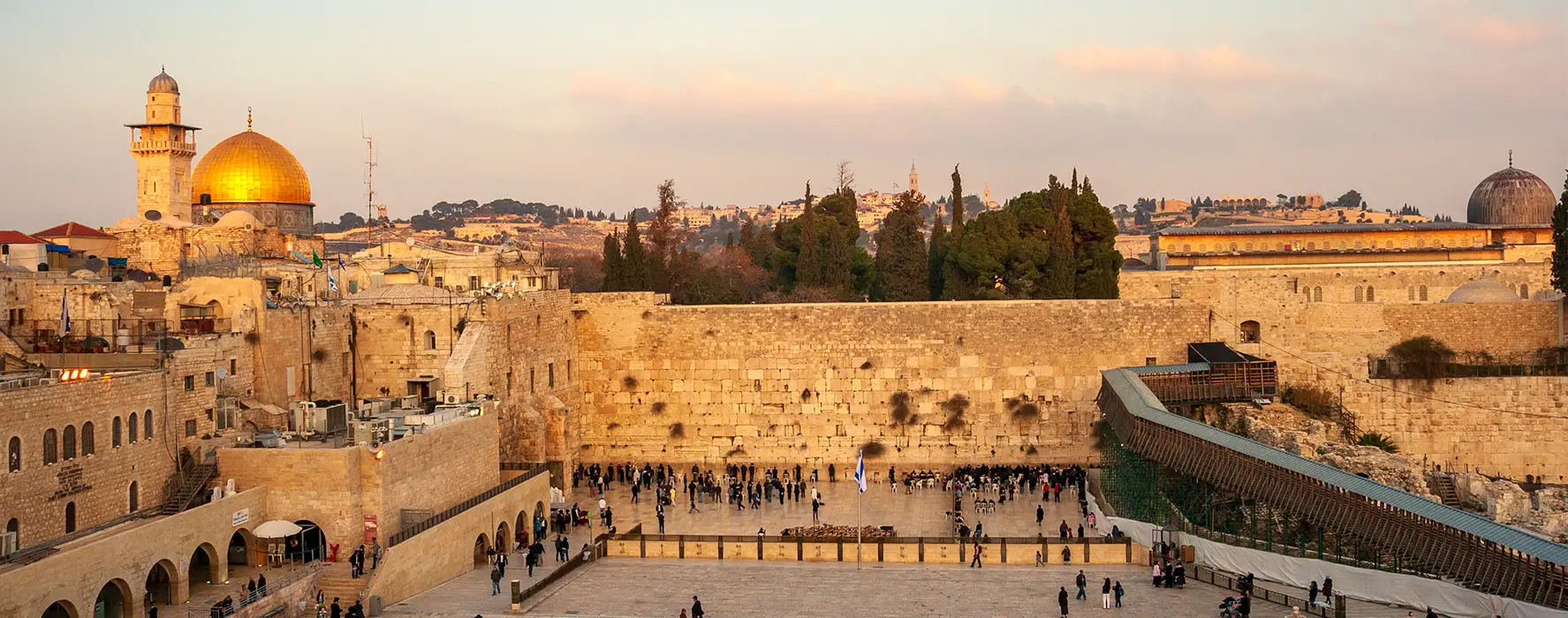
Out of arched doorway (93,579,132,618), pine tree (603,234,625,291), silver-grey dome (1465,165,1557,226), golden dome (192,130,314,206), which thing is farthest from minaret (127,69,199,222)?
silver-grey dome (1465,165,1557,226)

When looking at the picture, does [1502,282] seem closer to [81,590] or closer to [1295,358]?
[1295,358]

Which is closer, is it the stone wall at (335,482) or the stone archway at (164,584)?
the stone archway at (164,584)

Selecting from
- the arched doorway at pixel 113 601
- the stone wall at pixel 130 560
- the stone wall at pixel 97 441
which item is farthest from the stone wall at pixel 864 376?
the arched doorway at pixel 113 601

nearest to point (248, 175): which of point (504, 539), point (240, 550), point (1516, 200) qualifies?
point (504, 539)

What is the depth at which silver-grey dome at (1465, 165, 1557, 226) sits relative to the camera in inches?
1715

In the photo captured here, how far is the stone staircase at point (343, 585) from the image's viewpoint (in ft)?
62.9

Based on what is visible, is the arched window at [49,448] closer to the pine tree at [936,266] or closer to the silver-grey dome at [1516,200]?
the pine tree at [936,266]

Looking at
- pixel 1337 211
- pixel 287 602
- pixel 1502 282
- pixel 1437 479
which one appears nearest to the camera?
pixel 287 602

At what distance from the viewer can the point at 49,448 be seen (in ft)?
58.8

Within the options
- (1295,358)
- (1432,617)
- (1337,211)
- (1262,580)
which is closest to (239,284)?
(1262,580)

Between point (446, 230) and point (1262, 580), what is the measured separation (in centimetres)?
9076

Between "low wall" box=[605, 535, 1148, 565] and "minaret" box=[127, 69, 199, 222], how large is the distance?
23.3 metres

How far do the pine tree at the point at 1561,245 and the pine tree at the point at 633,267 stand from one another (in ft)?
66.9

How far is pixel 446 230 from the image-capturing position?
105 m
